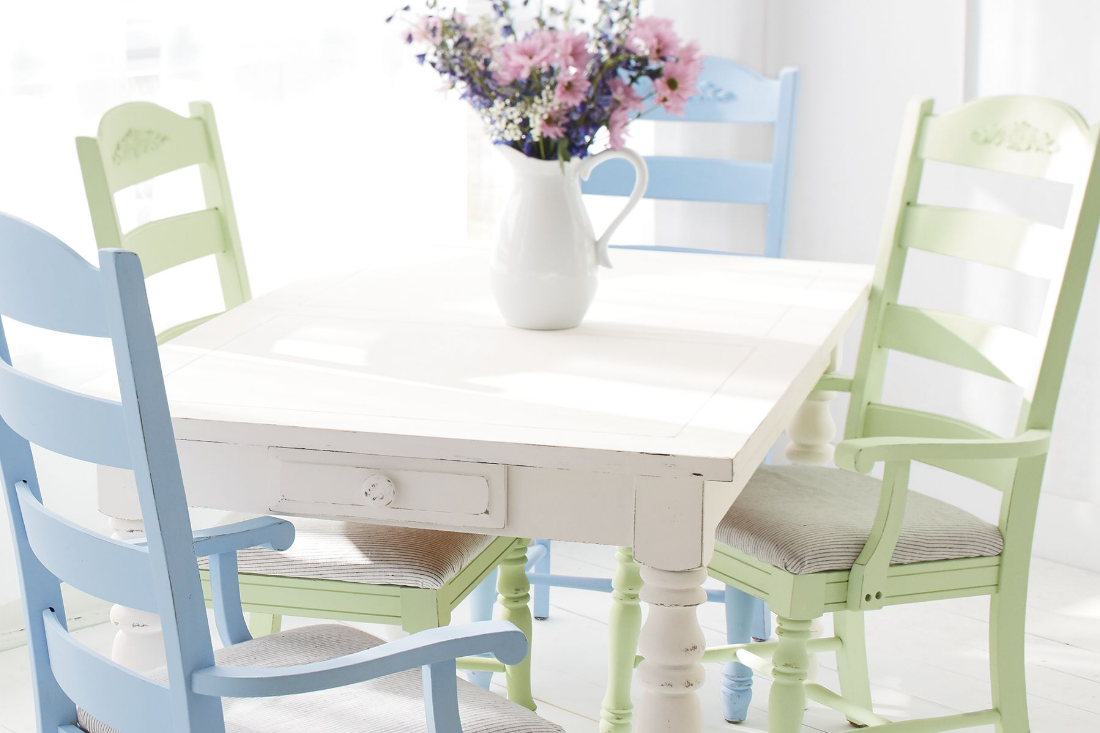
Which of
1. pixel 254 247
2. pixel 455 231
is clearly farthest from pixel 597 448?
pixel 455 231

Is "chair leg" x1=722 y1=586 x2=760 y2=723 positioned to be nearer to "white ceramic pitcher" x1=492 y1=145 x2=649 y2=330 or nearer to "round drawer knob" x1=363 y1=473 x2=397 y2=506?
"white ceramic pitcher" x1=492 y1=145 x2=649 y2=330

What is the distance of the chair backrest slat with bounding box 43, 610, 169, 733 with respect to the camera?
111 cm

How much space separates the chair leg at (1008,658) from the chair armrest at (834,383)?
461 mm

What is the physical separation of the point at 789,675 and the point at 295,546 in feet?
2.27

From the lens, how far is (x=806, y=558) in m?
1.74

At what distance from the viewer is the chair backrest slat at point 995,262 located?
70.8 inches

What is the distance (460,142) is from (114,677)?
7.03 feet

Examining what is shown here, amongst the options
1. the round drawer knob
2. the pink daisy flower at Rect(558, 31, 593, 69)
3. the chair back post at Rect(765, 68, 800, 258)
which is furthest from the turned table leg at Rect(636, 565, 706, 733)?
the chair back post at Rect(765, 68, 800, 258)

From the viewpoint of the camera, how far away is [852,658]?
2.21m

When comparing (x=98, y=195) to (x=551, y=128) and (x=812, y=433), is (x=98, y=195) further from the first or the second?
(x=812, y=433)

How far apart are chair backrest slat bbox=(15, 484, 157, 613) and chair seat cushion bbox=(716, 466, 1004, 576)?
3.01 ft

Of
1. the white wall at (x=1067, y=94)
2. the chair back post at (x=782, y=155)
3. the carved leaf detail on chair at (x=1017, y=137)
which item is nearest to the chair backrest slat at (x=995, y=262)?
the carved leaf detail on chair at (x=1017, y=137)

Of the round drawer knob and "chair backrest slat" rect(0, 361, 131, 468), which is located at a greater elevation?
"chair backrest slat" rect(0, 361, 131, 468)

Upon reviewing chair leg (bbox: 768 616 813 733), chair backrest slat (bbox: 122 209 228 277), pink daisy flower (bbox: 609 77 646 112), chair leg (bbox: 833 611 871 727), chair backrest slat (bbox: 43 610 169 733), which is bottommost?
chair leg (bbox: 833 611 871 727)
